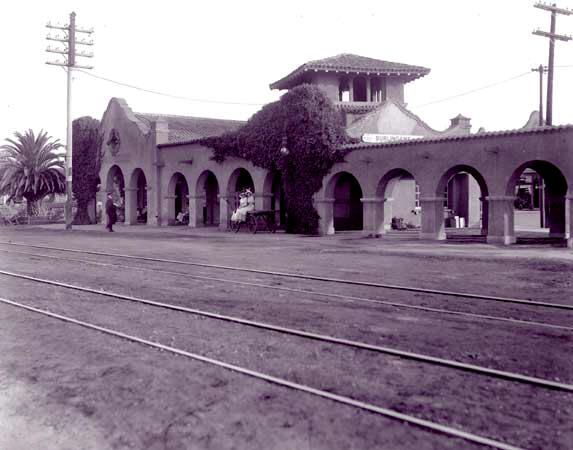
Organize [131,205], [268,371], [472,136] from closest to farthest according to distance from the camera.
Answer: [268,371] < [472,136] < [131,205]

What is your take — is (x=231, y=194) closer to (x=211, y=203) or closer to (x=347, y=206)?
(x=347, y=206)

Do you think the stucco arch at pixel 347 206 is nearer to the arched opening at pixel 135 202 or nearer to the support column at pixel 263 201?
the support column at pixel 263 201

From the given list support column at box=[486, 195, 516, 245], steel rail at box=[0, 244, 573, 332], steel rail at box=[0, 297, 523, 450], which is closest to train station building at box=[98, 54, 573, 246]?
support column at box=[486, 195, 516, 245]

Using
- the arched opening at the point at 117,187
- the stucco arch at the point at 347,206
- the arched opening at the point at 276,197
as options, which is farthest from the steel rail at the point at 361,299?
the arched opening at the point at 117,187

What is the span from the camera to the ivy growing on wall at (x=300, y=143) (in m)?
24.9

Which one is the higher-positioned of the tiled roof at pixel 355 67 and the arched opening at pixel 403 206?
the tiled roof at pixel 355 67

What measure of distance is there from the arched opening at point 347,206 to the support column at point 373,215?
4923 mm

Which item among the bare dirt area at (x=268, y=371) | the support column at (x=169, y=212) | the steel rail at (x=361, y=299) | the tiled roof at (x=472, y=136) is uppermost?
the tiled roof at (x=472, y=136)

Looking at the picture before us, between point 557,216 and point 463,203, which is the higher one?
point 463,203

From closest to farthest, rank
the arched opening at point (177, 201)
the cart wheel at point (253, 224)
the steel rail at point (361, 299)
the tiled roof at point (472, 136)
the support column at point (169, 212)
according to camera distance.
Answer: the steel rail at point (361, 299), the tiled roof at point (472, 136), the cart wheel at point (253, 224), the arched opening at point (177, 201), the support column at point (169, 212)

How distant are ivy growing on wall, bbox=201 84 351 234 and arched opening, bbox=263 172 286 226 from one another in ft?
3.23

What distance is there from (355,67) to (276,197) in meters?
7.56

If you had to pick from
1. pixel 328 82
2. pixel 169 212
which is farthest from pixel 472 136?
pixel 169 212

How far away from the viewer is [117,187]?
42000 mm
